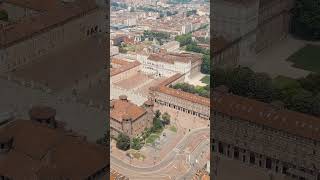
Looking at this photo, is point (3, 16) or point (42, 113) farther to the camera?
point (3, 16)

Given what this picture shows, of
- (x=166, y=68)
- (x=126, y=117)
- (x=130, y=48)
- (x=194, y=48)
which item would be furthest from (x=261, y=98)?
(x=130, y=48)

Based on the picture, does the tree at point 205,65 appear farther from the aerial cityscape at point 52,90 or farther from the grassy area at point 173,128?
the grassy area at point 173,128

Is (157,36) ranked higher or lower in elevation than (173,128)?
higher

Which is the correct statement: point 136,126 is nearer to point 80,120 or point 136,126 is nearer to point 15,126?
point 80,120

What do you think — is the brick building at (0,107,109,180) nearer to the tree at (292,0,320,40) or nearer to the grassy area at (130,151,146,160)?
the grassy area at (130,151,146,160)

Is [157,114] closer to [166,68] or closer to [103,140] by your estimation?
[103,140]

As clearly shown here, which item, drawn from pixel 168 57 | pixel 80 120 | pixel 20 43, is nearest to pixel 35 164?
pixel 80 120

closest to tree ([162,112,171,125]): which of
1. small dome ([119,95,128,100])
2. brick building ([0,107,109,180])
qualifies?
small dome ([119,95,128,100])

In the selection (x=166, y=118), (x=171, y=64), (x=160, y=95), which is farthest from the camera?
(x=171, y=64)

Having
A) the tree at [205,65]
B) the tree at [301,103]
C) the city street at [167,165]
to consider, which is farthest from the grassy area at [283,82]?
the city street at [167,165]
